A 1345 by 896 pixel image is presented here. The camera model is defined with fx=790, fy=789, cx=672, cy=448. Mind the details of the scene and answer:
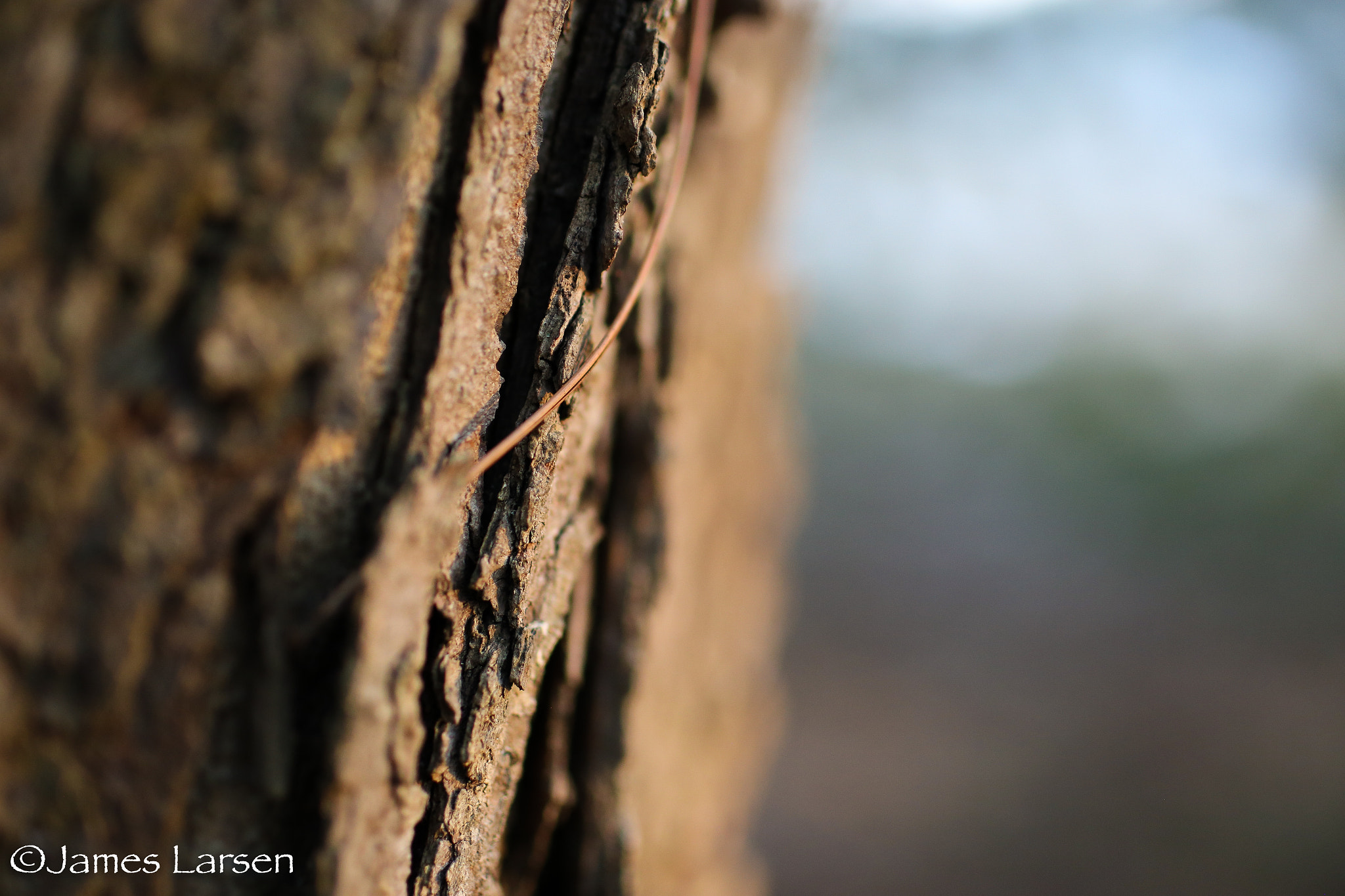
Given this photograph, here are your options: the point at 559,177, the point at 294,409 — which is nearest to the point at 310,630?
the point at 294,409

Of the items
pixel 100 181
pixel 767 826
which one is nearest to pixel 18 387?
pixel 100 181

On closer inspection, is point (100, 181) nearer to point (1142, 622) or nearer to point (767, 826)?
point (767, 826)

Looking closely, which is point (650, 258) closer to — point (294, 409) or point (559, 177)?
point (559, 177)

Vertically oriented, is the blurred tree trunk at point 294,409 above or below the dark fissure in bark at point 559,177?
below

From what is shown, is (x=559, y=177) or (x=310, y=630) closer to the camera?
(x=310, y=630)

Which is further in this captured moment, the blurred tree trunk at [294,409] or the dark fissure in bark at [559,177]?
the dark fissure in bark at [559,177]
